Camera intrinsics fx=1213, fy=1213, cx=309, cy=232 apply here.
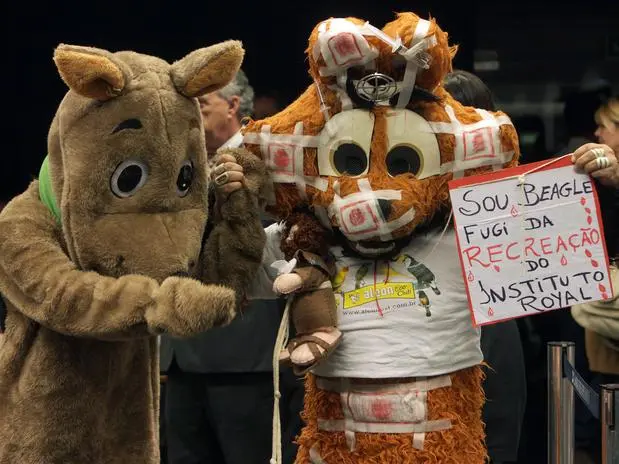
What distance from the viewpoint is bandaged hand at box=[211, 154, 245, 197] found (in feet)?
8.73

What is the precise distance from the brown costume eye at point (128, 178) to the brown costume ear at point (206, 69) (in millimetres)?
200

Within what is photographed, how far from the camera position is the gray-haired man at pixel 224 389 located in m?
3.74

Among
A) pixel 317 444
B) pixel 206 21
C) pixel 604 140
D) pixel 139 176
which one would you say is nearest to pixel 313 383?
pixel 317 444

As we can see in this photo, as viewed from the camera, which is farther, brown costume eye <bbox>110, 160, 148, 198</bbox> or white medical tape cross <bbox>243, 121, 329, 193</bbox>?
white medical tape cross <bbox>243, 121, 329, 193</bbox>

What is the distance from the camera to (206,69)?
260 cm

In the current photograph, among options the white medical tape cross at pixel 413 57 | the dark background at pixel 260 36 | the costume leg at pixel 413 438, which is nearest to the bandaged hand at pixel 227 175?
the white medical tape cross at pixel 413 57

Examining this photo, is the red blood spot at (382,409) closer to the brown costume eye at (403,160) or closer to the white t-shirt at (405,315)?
the white t-shirt at (405,315)

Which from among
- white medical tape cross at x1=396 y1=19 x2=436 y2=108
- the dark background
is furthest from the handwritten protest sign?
the dark background

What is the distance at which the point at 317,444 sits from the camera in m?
2.74

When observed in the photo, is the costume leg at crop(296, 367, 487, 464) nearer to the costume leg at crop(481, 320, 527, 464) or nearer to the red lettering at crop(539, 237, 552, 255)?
the red lettering at crop(539, 237, 552, 255)

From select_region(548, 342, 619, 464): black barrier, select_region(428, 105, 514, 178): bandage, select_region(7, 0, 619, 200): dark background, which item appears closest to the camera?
select_region(428, 105, 514, 178): bandage

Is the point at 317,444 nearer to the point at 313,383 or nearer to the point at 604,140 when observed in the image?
the point at 313,383

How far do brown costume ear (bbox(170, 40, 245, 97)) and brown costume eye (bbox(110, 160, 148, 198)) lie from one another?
0.20 m

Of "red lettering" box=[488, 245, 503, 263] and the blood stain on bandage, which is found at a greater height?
the blood stain on bandage
